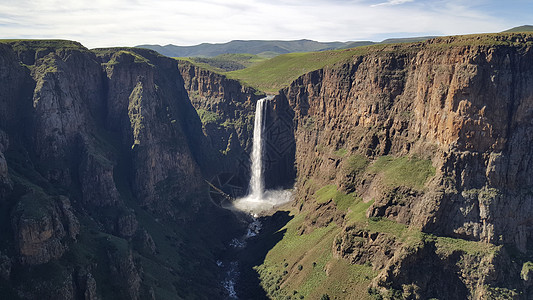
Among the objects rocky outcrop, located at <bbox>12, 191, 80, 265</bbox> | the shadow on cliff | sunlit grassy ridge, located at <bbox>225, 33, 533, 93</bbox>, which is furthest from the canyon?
sunlit grassy ridge, located at <bbox>225, 33, 533, 93</bbox>

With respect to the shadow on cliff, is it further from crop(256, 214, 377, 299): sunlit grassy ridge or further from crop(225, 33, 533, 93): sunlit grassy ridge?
crop(225, 33, 533, 93): sunlit grassy ridge

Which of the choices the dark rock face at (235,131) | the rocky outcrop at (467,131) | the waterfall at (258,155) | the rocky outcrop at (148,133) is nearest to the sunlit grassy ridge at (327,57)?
the rocky outcrop at (467,131)

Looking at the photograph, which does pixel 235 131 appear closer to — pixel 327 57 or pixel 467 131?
pixel 327 57

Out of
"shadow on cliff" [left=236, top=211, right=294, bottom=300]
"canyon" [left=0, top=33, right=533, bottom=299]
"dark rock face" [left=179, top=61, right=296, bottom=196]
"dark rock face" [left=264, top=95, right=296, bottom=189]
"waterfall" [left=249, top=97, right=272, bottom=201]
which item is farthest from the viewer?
"waterfall" [left=249, top=97, right=272, bottom=201]

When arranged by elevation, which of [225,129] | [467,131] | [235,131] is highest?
[467,131]

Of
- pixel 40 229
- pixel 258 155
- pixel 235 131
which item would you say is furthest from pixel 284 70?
pixel 40 229

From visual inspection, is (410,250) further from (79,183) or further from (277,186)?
(79,183)
